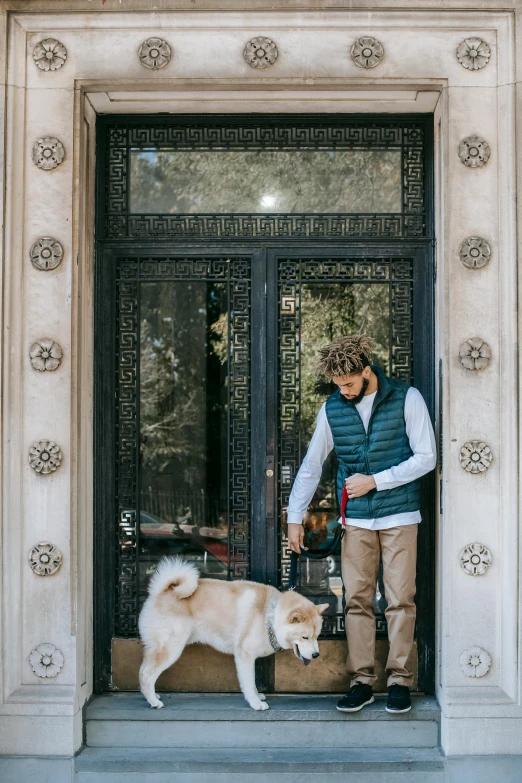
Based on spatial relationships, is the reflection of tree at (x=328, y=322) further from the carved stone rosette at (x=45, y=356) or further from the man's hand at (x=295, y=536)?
the carved stone rosette at (x=45, y=356)

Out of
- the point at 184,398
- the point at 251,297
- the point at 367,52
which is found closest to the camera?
the point at 367,52

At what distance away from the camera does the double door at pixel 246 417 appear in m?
5.36

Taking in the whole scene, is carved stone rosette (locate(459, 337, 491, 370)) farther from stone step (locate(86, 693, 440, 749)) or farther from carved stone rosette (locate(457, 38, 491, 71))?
stone step (locate(86, 693, 440, 749))

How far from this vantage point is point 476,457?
491 cm

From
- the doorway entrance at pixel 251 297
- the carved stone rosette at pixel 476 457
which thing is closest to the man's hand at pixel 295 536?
the doorway entrance at pixel 251 297

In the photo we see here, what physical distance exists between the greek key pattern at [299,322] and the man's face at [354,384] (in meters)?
0.46

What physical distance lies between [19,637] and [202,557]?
4.05 ft

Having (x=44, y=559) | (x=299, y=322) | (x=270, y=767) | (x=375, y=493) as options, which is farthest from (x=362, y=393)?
(x=270, y=767)

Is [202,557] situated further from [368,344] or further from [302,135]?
[302,135]

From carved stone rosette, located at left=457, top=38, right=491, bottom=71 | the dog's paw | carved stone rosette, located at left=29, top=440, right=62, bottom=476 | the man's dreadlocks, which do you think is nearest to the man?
the man's dreadlocks

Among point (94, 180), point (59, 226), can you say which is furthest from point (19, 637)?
point (94, 180)

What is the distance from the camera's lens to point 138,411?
5.50 metres

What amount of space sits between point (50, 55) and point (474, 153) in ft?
8.59

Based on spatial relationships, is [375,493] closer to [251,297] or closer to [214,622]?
[214,622]
